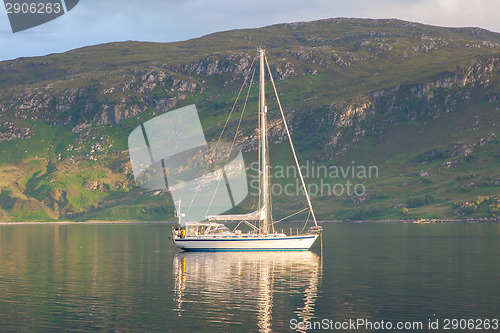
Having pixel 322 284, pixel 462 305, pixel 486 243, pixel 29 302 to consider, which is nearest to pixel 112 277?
pixel 29 302

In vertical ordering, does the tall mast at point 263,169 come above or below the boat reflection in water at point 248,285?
above

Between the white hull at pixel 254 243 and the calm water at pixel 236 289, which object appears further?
the white hull at pixel 254 243

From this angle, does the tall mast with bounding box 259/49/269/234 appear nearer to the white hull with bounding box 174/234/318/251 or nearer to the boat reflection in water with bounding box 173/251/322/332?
the white hull with bounding box 174/234/318/251

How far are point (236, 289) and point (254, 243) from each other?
36401 millimetres

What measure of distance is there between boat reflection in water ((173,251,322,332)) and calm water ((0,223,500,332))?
0.35 feet

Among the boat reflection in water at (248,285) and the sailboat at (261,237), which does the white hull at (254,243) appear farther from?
the boat reflection in water at (248,285)

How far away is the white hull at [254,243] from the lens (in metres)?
97.1

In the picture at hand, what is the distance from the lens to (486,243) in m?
126

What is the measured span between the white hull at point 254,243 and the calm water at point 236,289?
152cm

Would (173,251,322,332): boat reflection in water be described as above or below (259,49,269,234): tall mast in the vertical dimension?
below

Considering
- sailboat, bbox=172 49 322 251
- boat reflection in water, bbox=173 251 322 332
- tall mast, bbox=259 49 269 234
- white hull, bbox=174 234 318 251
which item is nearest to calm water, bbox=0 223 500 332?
boat reflection in water, bbox=173 251 322 332

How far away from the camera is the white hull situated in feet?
318

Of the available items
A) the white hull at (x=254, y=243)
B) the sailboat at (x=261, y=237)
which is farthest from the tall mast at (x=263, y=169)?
Result: the white hull at (x=254, y=243)

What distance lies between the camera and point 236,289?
60.8 metres
